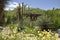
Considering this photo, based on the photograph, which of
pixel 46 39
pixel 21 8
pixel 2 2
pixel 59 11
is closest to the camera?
pixel 46 39

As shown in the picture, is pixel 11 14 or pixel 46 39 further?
pixel 11 14

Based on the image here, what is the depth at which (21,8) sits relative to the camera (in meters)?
14.0

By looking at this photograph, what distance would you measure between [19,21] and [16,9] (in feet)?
4.62

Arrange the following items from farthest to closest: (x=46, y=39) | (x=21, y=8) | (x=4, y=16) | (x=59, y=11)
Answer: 1. (x=59, y=11)
2. (x=21, y=8)
3. (x=4, y=16)
4. (x=46, y=39)

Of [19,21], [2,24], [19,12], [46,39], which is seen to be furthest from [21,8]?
[46,39]

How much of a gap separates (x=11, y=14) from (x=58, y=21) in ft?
10.6

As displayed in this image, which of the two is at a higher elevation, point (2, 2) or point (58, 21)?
point (2, 2)

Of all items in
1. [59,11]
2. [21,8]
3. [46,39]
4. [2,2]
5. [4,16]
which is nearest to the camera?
[46,39]

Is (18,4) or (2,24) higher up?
(18,4)

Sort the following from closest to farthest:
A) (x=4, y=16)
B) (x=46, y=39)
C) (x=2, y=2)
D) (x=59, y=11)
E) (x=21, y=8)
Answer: (x=46, y=39) → (x=2, y=2) → (x=4, y=16) → (x=21, y=8) → (x=59, y=11)

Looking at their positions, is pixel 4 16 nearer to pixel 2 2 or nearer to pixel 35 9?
pixel 2 2

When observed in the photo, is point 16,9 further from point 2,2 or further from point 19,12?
point 2,2

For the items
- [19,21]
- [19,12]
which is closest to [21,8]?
[19,12]

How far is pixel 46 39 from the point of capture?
431cm
